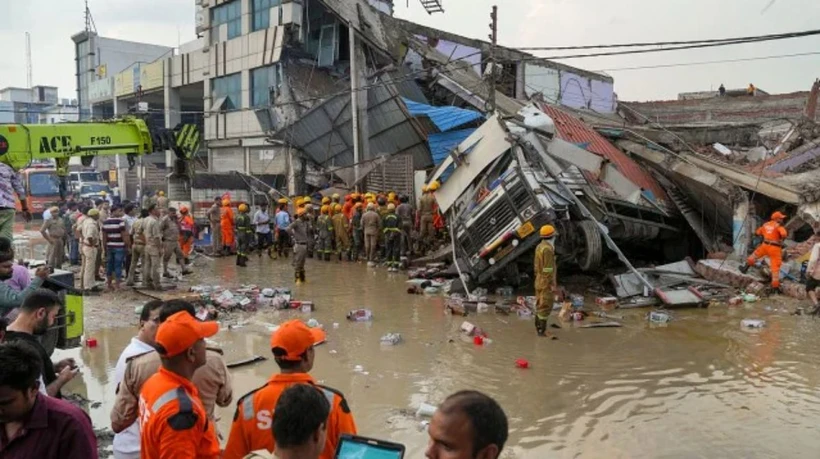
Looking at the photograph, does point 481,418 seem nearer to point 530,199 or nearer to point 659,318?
point 659,318

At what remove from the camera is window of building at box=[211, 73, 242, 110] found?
2570cm

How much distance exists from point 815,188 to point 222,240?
13.8 m

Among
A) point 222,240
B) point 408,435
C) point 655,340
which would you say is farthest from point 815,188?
point 222,240

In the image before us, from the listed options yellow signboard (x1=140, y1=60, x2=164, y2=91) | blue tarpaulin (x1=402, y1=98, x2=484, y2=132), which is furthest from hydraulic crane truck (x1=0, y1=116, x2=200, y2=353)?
yellow signboard (x1=140, y1=60, x2=164, y2=91)

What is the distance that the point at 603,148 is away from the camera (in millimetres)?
13195

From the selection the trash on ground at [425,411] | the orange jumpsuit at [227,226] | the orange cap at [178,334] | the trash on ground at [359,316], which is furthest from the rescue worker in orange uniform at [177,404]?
the orange jumpsuit at [227,226]

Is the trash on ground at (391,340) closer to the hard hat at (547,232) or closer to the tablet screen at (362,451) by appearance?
the hard hat at (547,232)

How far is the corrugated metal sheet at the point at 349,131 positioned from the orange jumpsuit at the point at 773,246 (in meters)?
12.2

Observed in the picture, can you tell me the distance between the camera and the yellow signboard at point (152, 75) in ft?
100

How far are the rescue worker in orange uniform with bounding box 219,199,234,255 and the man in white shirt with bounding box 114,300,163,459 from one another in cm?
1340

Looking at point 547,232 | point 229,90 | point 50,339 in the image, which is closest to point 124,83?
point 229,90

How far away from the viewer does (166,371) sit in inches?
103

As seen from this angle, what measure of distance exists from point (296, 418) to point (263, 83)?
77.7 ft

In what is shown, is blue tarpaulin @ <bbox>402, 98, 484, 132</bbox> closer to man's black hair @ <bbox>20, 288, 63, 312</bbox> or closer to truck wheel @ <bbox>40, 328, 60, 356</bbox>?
truck wheel @ <bbox>40, 328, 60, 356</bbox>
